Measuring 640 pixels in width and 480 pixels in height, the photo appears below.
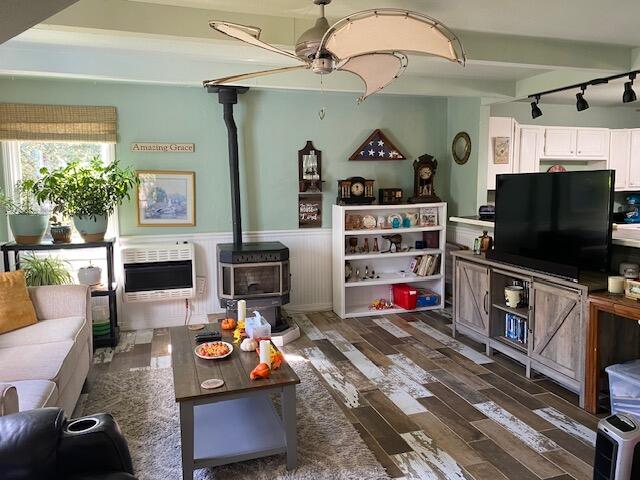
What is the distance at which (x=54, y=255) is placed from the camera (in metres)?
4.76

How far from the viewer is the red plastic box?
18.0 feet

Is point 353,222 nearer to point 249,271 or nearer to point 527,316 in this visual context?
point 249,271

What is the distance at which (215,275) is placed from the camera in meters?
5.23

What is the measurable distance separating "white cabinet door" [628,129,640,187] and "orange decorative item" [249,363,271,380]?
5.54 meters

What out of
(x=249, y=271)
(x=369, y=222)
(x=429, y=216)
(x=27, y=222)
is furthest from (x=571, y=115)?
(x=27, y=222)

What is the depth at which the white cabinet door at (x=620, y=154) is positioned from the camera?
603 centimetres

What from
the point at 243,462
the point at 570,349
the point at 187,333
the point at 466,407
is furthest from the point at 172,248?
the point at 570,349

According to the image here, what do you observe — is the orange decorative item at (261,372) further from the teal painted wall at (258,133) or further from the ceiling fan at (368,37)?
the teal painted wall at (258,133)

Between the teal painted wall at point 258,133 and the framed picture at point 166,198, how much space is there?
67 millimetres

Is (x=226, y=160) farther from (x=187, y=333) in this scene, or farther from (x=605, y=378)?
(x=605, y=378)

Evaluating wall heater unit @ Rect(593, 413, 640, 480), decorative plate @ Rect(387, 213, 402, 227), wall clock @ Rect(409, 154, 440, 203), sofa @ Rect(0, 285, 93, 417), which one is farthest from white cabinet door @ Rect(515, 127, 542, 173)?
sofa @ Rect(0, 285, 93, 417)

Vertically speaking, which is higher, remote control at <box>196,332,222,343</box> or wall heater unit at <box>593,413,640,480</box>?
remote control at <box>196,332,222,343</box>

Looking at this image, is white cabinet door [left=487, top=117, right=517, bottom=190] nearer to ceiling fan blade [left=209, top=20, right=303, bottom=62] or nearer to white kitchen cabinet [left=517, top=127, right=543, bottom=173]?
white kitchen cabinet [left=517, top=127, right=543, bottom=173]

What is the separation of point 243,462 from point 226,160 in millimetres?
3276
